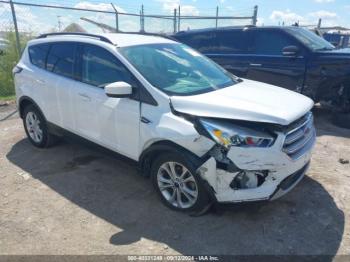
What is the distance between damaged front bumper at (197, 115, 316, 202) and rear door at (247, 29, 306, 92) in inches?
148

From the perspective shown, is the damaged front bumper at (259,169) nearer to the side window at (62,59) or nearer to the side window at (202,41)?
the side window at (62,59)

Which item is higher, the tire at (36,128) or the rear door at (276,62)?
the rear door at (276,62)

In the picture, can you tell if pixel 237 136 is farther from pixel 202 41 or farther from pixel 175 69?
pixel 202 41

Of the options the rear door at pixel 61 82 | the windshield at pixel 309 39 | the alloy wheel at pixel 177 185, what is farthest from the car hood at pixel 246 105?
the windshield at pixel 309 39

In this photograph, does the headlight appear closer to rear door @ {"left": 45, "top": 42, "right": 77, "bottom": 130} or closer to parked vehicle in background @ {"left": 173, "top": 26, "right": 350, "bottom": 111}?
rear door @ {"left": 45, "top": 42, "right": 77, "bottom": 130}

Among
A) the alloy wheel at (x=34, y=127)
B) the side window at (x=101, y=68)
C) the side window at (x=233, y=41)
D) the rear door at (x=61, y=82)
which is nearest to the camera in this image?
the side window at (x=101, y=68)

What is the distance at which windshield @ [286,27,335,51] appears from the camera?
6.74 meters

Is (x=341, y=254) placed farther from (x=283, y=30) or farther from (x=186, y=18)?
(x=186, y=18)

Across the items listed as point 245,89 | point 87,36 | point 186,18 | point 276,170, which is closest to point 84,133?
point 87,36

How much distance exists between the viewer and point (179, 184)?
3504 millimetres

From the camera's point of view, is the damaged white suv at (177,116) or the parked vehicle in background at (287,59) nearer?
the damaged white suv at (177,116)

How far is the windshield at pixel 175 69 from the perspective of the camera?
369cm

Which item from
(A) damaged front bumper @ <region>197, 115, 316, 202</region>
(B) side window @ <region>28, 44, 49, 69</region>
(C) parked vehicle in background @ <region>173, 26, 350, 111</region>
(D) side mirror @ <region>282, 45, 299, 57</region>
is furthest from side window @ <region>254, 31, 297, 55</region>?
(B) side window @ <region>28, 44, 49, 69</region>

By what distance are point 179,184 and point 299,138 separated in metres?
1.28
